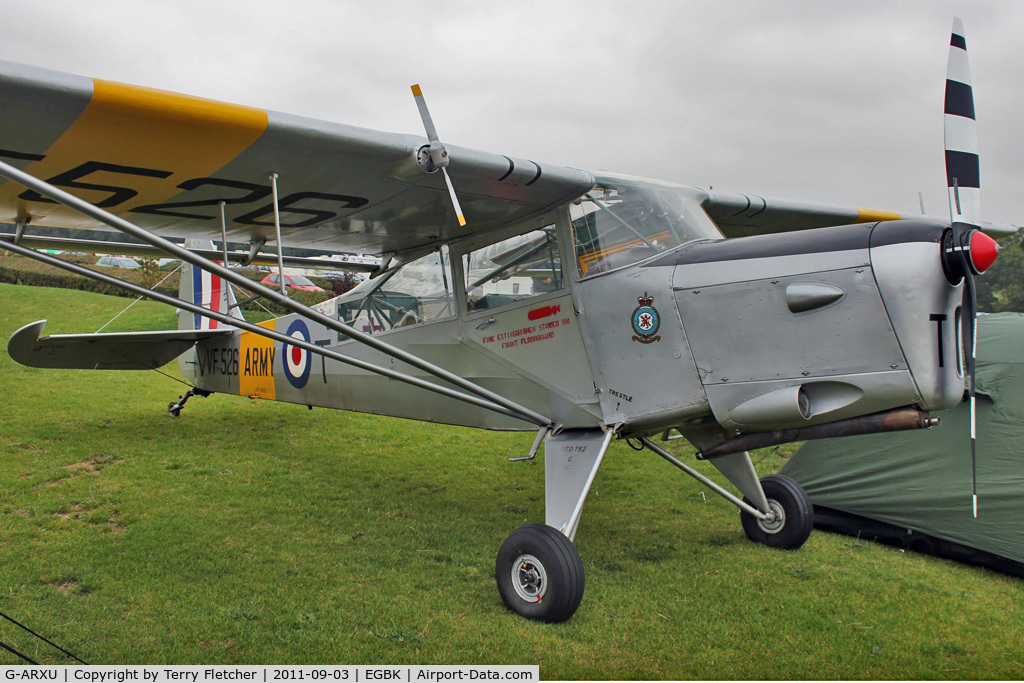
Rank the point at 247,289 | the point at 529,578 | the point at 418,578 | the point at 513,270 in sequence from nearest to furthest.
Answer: the point at 247,289 < the point at 529,578 < the point at 418,578 < the point at 513,270

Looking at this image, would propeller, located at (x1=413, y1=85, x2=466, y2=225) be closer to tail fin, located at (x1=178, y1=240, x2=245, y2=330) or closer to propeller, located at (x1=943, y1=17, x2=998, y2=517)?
propeller, located at (x1=943, y1=17, x2=998, y2=517)

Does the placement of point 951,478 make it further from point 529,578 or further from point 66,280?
point 66,280

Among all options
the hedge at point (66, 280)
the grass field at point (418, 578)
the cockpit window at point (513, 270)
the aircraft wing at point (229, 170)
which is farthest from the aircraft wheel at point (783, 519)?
the hedge at point (66, 280)

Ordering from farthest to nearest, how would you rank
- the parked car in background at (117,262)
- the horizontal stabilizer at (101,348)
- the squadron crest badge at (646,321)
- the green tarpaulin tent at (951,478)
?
the parked car in background at (117,262)
the horizontal stabilizer at (101,348)
the green tarpaulin tent at (951,478)
the squadron crest badge at (646,321)

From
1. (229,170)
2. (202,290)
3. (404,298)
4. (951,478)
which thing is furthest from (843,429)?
(202,290)

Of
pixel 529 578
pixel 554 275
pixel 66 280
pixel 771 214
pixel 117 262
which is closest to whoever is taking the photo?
pixel 529 578

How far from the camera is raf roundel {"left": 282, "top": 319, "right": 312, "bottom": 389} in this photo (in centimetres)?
679

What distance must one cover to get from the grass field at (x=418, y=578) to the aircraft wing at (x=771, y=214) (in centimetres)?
272

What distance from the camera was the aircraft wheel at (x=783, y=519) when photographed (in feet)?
16.3

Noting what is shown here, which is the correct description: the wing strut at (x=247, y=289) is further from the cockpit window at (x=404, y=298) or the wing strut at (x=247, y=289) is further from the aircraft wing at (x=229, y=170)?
the cockpit window at (x=404, y=298)

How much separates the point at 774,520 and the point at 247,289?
4208 mm

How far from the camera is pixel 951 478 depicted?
16.2 ft

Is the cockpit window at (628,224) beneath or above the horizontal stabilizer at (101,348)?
above

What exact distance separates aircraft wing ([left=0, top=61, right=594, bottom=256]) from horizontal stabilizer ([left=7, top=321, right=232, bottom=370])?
248 centimetres
